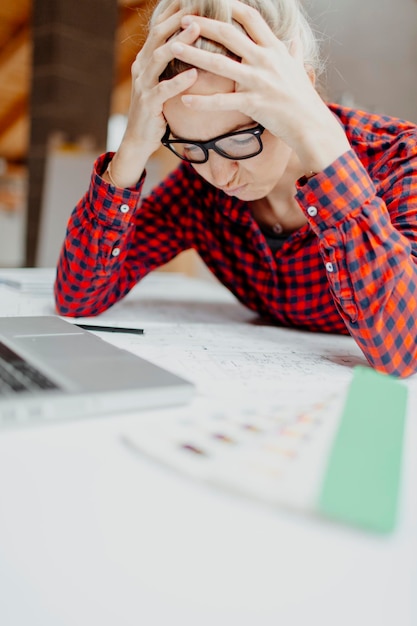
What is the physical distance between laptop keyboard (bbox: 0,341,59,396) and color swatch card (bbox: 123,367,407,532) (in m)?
0.09

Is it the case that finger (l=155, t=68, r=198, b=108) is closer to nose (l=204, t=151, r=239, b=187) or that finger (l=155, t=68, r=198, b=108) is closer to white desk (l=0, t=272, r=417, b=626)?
nose (l=204, t=151, r=239, b=187)

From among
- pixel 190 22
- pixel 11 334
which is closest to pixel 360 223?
pixel 190 22

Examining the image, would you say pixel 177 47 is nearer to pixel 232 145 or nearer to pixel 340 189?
pixel 232 145

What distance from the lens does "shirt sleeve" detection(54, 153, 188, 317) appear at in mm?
946

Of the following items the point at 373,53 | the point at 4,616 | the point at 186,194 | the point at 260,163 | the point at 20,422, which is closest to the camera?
the point at 4,616

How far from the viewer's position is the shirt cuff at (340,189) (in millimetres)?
718

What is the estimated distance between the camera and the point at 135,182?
0.96m

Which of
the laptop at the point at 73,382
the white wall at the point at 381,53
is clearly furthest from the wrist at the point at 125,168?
the white wall at the point at 381,53

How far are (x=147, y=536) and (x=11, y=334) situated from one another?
41 cm

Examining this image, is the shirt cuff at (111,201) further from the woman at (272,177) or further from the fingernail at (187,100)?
the fingernail at (187,100)

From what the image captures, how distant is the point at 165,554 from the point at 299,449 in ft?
0.42

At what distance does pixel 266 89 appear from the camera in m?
0.71

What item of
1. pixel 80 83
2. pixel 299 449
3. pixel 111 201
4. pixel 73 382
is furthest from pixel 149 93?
pixel 80 83

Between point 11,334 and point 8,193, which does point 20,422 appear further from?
point 8,193
